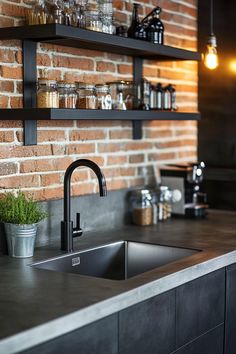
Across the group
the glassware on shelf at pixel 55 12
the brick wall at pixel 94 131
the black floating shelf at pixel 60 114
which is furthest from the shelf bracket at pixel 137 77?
the glassware on shelf at pixel 55 12

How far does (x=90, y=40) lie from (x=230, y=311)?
128 cm

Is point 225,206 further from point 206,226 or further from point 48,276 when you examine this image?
point 48,276

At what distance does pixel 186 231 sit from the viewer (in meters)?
3.14

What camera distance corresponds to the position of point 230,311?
2686 millimetres

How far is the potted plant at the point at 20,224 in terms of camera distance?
8.23 feet

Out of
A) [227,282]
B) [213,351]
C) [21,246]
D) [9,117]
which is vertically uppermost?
[9,117]

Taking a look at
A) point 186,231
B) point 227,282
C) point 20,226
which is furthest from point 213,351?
point 20,226

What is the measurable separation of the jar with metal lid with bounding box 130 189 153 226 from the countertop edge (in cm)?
78

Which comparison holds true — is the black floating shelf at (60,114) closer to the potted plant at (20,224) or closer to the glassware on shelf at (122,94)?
the glassware on shelf at (122,94)

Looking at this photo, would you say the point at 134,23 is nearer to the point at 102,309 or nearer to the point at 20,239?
the point at 20,239

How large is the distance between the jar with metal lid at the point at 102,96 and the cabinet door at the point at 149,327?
97 cm

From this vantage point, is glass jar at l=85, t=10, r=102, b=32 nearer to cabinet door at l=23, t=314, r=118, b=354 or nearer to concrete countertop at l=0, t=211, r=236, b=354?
concrete countertop at l=0, t=211, r=236, b=354

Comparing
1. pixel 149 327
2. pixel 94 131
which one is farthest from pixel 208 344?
pixel 94 131

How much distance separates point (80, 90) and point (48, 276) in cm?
92
